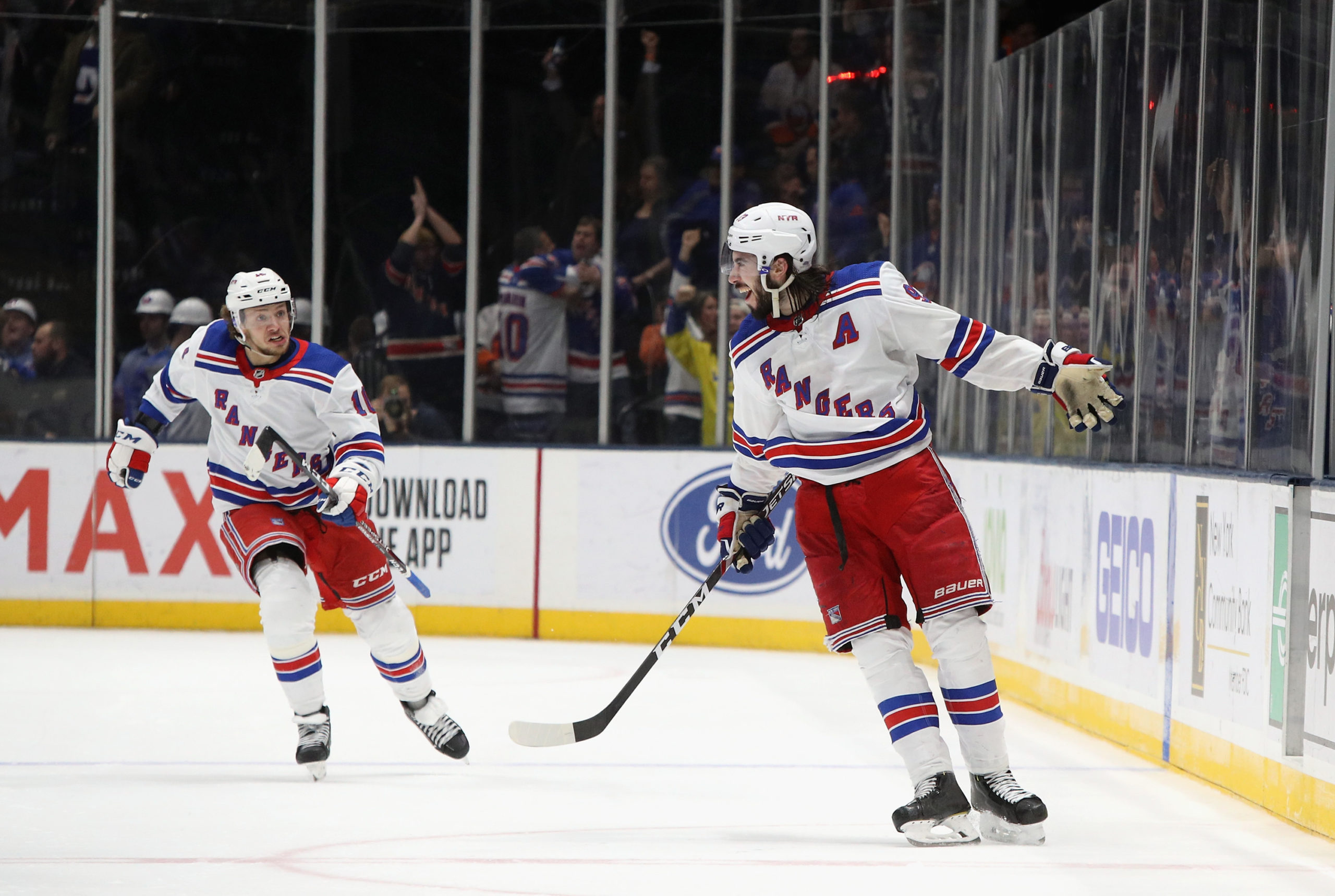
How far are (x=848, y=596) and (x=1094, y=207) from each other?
8.16ft

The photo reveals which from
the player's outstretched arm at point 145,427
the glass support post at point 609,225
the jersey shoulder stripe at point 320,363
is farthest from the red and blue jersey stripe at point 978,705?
the glass support post at point 609,225

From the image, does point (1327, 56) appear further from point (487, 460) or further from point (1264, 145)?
point (487, 460)

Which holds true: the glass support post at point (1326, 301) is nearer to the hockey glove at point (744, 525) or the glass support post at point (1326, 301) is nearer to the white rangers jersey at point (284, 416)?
the hockey glove at point (744, 525)

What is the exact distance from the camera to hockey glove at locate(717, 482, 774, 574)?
146 inches

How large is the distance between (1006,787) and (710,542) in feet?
13.5

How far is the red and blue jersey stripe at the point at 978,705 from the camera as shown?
11.1 feet

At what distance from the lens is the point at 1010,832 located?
3.38 meters

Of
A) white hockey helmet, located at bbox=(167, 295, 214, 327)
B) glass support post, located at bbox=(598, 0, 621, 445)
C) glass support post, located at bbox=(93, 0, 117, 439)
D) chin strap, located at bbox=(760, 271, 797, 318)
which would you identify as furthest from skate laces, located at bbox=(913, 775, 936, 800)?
white hockey helmet, located at bbox=(167, 295, 214, 327)

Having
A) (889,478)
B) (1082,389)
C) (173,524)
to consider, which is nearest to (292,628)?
(889,478)

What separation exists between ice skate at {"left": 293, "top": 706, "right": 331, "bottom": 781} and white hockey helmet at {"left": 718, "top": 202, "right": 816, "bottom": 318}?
5.42ft

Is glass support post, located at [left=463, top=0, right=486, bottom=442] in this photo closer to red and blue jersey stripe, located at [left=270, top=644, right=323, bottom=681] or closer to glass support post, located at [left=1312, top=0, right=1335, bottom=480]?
red and blue jersey stripe, located at [left=270, top=644, right=323, bottom=681]

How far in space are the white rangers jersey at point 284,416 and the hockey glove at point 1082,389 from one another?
1.78 metres

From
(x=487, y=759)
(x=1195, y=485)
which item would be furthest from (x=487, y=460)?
(x=1195, y=485)

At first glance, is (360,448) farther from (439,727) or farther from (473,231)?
(473,231)
